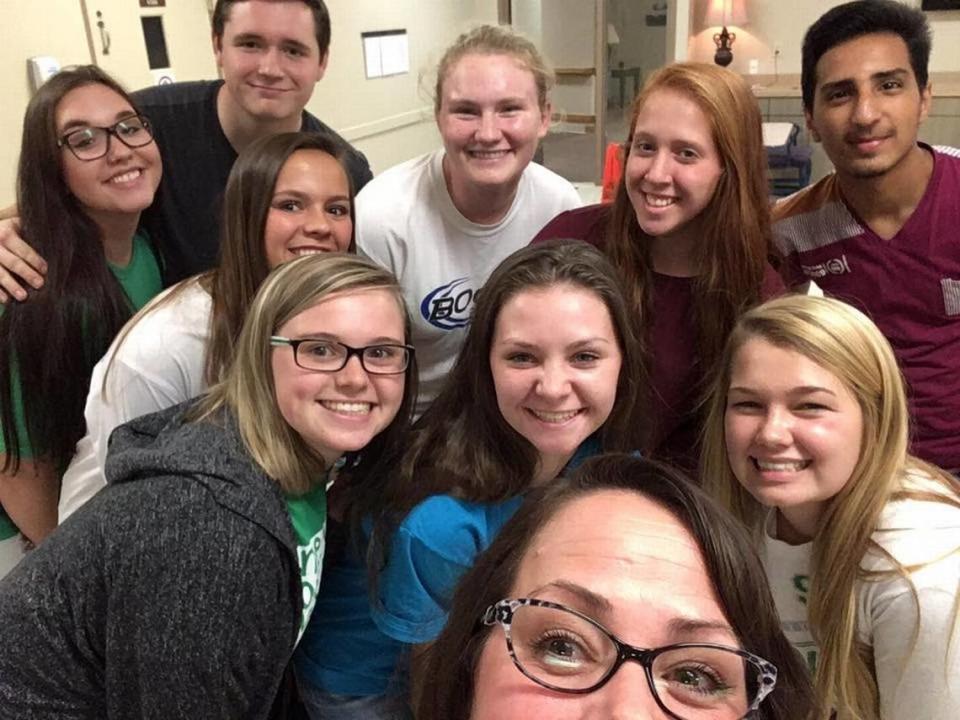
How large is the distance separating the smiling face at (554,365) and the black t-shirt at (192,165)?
3.46 feet

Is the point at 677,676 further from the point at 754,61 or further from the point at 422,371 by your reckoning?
the point at 754,61

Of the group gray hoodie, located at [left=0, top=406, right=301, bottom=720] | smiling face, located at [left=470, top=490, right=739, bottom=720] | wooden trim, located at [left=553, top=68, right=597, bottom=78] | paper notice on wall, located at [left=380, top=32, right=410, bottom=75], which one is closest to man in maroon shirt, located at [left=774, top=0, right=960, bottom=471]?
smiling face, located at [left=470, top=490, right=739, bottom=720]

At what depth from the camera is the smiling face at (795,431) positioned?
140 centimetres

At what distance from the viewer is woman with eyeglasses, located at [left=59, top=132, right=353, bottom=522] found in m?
1.63

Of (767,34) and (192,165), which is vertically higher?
(767,34)

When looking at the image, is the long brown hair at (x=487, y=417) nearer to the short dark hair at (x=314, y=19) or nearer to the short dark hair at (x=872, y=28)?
the short dark hair at (x=872, y=28)

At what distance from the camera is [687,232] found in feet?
5.92

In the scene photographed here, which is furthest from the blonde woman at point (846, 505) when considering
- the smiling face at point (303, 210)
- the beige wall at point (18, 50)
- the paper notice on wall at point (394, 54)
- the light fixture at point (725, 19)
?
the light fixture at point (725, 19)

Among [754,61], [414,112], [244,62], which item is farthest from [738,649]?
[754,61]

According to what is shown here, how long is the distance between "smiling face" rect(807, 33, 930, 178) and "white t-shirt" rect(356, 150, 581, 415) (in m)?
0.82

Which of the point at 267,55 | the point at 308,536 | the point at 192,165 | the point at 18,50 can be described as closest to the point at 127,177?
the point at 192,165

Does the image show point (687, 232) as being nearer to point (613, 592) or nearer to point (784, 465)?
point (784, 465)

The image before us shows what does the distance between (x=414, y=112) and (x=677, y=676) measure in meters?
5.37

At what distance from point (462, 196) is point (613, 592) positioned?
1.38 metres
